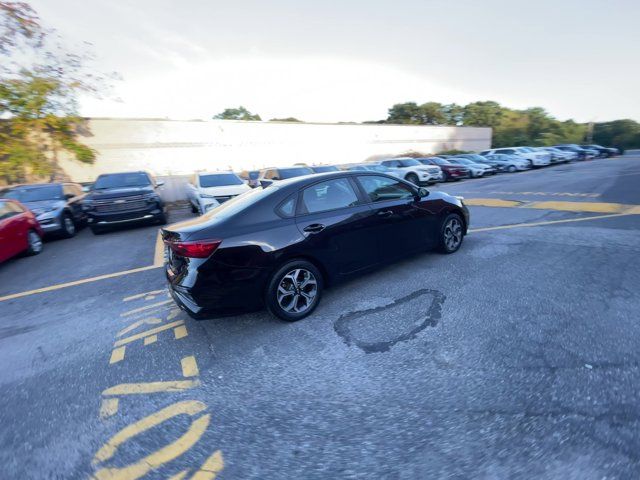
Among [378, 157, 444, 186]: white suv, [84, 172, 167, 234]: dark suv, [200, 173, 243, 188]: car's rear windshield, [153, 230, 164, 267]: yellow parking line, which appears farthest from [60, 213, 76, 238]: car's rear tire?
[378, 157, 444, 186]: white suv

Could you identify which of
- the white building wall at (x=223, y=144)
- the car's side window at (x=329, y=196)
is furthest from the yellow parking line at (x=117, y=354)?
the white building wall at (x=223, y=144)

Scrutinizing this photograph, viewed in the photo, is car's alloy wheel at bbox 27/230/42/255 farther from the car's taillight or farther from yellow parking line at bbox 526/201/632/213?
yellow parking line at bbox 526/201/632/213

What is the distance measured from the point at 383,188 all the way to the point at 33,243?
8235mm

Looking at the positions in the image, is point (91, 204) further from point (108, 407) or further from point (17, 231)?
point (108, 407)

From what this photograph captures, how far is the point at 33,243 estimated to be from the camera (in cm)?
757

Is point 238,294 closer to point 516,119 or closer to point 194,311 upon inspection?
point 194,311

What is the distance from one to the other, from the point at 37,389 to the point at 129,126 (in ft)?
86.4

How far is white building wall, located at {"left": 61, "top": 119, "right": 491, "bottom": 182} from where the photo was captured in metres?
23.7

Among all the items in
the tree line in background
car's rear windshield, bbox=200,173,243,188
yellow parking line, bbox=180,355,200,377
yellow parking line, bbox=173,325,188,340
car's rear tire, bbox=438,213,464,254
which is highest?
the tree line in background

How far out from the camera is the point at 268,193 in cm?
383

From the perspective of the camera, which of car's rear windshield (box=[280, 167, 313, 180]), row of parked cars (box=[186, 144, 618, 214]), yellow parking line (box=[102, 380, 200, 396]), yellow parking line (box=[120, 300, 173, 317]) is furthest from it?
car's rear windshield (box=[280, 167, 313, 180])

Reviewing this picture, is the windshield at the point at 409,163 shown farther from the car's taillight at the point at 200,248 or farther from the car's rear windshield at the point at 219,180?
the car's taillight at the point at 200,248

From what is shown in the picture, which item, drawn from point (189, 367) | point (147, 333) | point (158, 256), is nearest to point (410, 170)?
point (158, 256)

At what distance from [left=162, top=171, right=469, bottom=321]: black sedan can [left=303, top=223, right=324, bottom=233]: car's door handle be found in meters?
0.01
